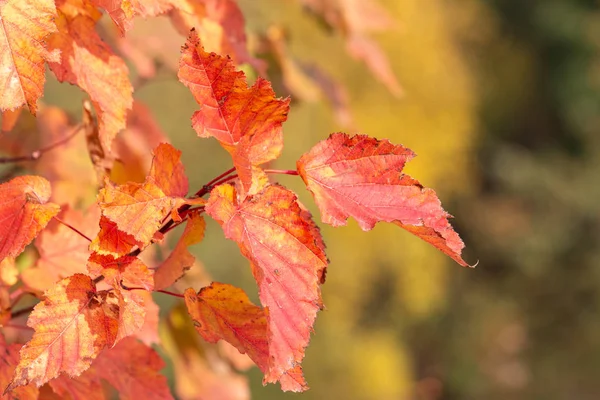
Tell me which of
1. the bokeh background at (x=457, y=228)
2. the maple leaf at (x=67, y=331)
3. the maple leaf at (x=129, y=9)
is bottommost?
the bokeh background at (x=457, y=228)

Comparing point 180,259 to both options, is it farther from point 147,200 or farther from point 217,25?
point 217,25

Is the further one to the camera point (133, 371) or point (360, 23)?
point (360, 23)

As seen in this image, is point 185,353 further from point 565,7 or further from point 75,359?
point 565,7

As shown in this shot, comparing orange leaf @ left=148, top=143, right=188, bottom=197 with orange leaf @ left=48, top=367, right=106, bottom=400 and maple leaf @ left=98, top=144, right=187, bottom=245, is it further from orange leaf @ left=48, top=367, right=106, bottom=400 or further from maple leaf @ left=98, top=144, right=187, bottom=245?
orange leaf @ left=48, top=367, right=106, bottom=400

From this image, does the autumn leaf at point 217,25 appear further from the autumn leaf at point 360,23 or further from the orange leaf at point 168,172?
the autumn leaf at point 360,23

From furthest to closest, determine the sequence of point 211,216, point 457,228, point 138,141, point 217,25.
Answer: point 457,228 < point 138,141 < point 217,25 < point 211,216

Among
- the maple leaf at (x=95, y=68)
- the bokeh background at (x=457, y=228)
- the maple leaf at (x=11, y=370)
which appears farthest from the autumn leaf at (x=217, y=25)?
the bokeh background at (x=457, y=228)

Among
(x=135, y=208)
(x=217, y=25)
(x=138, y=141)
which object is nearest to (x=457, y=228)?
(x=138, y=141)
